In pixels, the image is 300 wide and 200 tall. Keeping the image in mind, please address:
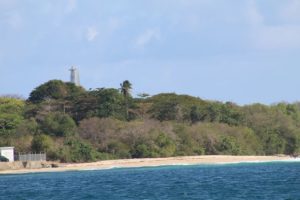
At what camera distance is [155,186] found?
194 feet

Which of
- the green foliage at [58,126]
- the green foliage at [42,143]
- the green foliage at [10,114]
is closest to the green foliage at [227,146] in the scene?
the green foliage at [58,126]

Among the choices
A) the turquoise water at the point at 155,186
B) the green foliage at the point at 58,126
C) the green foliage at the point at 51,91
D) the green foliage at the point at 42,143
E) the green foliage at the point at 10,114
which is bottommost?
the turquoise water at the point at 155,186

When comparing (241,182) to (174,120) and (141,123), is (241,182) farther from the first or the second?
(174,120)

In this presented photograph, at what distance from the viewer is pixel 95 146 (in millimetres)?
98625

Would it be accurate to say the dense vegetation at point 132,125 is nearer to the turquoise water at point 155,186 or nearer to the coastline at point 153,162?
the coastline at point 153,162

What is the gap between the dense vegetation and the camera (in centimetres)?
9731

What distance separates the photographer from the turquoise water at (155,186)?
167 feet

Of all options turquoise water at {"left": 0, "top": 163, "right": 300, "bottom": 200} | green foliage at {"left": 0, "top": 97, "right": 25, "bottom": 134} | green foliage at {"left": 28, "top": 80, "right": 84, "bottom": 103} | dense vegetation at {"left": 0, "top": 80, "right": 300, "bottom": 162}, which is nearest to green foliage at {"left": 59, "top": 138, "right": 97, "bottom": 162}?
dense vegetation at {"left": 0, "top": 80, "right": 300, "bottom": 162}

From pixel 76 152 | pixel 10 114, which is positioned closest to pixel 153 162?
pixel 76 152

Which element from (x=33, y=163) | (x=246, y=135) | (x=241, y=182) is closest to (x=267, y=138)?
(x=246, y=135)

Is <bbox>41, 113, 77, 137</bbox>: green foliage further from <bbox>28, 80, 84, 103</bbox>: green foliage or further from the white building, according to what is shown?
<bbox>28, 80, 84, 103</bbox>: green foliage

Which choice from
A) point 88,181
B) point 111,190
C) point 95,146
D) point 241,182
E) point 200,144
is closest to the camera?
point 111,190

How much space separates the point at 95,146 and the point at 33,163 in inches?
456

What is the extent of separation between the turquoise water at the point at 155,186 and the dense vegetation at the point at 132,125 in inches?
752
